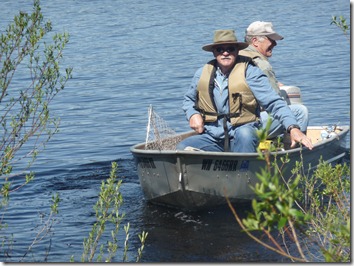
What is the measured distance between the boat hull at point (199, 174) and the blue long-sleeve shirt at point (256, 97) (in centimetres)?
36

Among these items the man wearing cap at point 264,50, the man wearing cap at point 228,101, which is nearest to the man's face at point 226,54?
the man wearing cap at point 228,101

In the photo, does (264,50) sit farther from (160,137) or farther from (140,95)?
(140,95)

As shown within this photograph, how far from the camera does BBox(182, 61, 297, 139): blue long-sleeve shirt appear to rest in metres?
9.59

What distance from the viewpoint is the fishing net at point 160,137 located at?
1067cm

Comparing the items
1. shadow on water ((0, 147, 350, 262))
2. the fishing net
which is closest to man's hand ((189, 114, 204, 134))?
the fishing net

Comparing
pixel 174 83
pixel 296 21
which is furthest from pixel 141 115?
pixel 296 21

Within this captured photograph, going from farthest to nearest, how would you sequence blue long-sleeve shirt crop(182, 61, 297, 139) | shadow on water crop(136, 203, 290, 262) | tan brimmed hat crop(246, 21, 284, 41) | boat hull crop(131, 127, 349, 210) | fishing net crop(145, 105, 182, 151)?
fishing net crop(145, 105, 182, 151) → tan brimmed hat crop(246, 21, 284, 41) → boat hull crop(131, 127, 349, 210) → blue long-sleeve shirt crop(182, 61, 297, 139) → shadow on water crop(136, 203, 290, 262)

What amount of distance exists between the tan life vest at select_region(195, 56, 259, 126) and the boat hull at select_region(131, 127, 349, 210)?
0.43 meters

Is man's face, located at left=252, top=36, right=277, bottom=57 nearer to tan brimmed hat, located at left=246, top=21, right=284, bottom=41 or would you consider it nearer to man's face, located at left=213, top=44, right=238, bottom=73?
tan brimmed hat, located at left=246, top=21, right=284, bottom=41

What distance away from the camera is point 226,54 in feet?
31.9

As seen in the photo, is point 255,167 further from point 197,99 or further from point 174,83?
point 174,83

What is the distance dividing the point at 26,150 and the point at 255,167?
18.9ft

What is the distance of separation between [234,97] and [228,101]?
0.11 meters

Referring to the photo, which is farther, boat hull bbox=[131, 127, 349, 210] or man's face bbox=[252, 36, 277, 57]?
man's face bbox=[252, 36, 277, 57]
